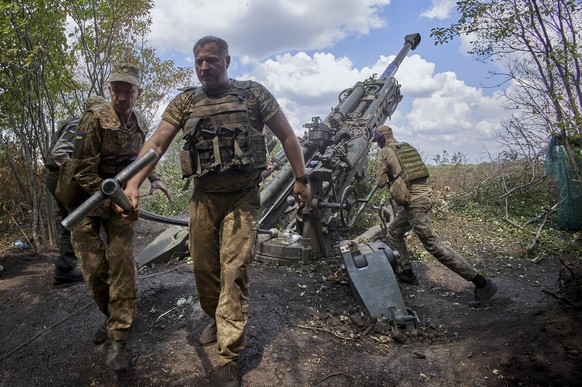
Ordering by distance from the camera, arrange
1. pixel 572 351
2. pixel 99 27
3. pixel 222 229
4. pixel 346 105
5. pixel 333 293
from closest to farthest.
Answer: pixel 572 351 → pixel 222 229 → pixel 333 293 → pixel 99 27 → pixel 346 105

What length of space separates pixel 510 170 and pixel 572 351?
7739mm

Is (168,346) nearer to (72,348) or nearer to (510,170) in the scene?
(72,348)

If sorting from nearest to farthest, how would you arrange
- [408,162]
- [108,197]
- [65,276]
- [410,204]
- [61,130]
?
[108,197]
[61,130]
[65,276]
[410,204]
[408,162]

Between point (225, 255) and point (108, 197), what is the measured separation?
32.0 inches

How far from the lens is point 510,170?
950 centimetres

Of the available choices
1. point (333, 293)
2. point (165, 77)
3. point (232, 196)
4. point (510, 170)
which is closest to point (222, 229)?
point (232, 196)

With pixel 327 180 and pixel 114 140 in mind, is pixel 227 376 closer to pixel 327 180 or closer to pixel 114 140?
pixel 114 140

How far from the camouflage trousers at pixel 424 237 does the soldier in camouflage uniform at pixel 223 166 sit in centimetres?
244

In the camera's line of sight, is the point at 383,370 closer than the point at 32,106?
Yes

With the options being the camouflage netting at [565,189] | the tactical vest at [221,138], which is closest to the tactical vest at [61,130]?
the tactical vest at [221,138]

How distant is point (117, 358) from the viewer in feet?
8.93

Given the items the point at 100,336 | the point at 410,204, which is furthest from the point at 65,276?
the point at 410,204

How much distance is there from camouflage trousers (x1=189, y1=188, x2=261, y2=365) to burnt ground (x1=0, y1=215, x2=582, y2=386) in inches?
12.8

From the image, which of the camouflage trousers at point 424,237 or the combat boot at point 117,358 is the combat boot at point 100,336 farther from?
the camouflage trousers at point 424,237
